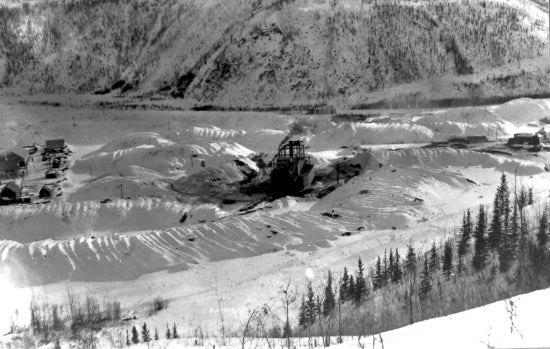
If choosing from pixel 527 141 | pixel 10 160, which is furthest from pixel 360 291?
pixel 10 160

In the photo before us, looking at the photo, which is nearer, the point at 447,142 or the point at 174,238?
the point at 174,238

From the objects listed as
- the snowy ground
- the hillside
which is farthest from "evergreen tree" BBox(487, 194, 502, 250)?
the hillside

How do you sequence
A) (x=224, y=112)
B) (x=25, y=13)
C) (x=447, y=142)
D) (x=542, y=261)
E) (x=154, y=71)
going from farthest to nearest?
1. (x=25, y=13)
2. (x=154, y=71)
3. (x=224, y=112)
4. (x=447, y=142)
5. (x=542, y=261)

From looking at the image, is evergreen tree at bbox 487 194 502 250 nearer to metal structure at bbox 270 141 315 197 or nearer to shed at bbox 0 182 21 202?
metal structure at bbox 270 141 315 197

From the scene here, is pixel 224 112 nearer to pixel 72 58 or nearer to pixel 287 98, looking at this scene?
pixel 287 98

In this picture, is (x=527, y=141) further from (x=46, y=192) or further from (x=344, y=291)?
(x=46, y=192)

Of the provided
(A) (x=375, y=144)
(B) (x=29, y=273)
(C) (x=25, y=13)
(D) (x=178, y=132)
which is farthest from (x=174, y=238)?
(C) (x=25, y=13)

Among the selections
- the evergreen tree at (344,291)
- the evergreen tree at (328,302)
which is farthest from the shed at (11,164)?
the evergreen tree at (328,302)

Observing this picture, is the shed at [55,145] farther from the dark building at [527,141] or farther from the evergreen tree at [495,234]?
the evergreen tree at [495,234]
